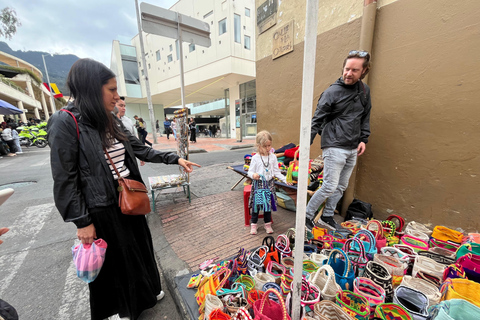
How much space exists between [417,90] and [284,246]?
241 centimetres

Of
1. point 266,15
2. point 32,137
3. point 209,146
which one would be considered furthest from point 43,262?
point 32,137

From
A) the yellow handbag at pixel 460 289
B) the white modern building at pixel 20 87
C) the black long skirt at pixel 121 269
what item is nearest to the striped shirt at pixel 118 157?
the black long skirt at pixel 121 269

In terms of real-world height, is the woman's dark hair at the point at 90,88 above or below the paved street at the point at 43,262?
above

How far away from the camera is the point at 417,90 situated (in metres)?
2.27

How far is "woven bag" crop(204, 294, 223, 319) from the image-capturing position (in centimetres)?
132

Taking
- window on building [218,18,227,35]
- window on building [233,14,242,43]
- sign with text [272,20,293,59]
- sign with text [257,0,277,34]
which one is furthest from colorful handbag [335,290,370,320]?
window on building [218,18,227,35]

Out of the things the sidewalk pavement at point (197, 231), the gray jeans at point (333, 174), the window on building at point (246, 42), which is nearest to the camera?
the sidewalk pavement at point (197, 231)

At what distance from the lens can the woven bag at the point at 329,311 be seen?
113 cm

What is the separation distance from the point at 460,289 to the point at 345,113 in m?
1.77

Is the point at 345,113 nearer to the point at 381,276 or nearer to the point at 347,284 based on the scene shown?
the point at 381,276

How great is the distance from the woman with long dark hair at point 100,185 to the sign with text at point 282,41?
3.53 m

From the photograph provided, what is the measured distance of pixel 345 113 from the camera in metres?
2.30

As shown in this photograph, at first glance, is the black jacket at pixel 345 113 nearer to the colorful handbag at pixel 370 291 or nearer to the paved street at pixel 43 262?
the colorful handbag at pixel 370 291

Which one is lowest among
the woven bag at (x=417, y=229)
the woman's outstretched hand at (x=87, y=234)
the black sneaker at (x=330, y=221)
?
the black sneaker at (x=330, y=221)
